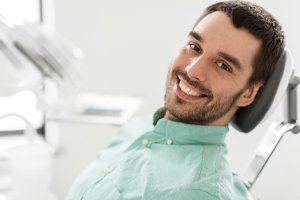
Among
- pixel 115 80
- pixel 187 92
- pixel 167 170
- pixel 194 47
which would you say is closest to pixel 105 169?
pixel 167 170

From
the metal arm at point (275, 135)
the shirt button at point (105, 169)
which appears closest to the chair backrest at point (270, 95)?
the metal arm at point (275, 135)

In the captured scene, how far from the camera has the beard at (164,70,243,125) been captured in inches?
43.8

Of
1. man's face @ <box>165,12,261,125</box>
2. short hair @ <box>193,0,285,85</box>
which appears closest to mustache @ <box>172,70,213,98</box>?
man's face @ <box>165,12,261,125</box>

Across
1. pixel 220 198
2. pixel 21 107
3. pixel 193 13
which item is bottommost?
pixel 21 107

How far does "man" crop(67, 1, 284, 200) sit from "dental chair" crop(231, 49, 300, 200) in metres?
0.03

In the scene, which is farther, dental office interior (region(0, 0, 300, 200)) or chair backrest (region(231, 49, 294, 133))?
dental office interior (region(0, 0, 300, 200))

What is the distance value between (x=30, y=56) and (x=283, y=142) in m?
0.94

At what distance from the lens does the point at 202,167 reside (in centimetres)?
103

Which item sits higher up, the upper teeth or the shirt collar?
the upper teeth

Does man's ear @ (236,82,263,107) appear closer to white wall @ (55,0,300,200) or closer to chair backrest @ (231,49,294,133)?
chair backrest @ (231,49,294,133)

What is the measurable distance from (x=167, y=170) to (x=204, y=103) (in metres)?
0.20

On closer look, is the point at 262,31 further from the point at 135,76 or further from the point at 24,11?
the point at 24,11

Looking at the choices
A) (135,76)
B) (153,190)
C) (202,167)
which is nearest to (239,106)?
(202,167)

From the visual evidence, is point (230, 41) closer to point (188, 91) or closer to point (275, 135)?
point (188, 91)
